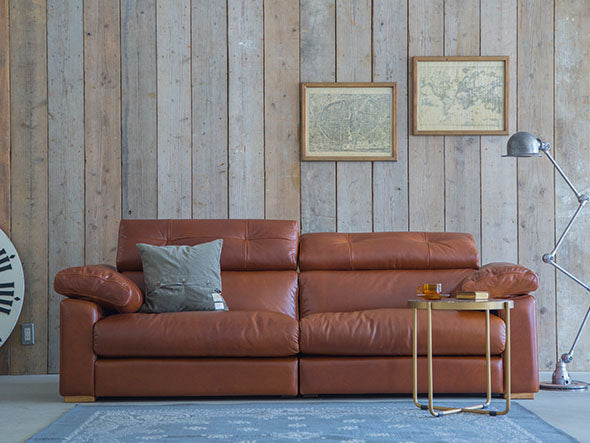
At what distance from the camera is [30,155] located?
4.48 m

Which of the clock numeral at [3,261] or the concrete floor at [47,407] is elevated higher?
the clock numeral at [3,261]

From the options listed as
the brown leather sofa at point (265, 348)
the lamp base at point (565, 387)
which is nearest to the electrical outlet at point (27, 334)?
the brown leather sofa at point (265, 348)

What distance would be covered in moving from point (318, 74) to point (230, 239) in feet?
3.88

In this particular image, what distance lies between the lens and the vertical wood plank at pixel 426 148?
454cm

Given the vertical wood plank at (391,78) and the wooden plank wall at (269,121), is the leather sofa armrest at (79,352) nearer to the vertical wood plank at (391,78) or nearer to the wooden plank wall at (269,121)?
the wooden plank wall at (269,121)

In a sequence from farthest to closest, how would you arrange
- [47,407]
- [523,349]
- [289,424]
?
[523,349] < [47,407] < [289,424]

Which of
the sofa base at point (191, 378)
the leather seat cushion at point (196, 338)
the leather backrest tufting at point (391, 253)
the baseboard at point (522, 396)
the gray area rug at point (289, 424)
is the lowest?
the baseboard at point (522, 396)

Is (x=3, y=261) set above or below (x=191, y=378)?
above

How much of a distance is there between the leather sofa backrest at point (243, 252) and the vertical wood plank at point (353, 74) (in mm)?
469

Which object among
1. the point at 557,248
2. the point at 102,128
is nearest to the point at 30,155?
the point at 102,128

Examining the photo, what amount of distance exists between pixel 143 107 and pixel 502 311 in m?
2.40

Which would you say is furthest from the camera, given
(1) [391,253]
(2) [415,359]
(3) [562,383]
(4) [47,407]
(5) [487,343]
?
(1) [391,253]

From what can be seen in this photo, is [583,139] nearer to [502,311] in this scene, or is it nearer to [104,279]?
[502,311]

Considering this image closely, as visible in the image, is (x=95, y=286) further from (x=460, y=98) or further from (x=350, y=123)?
(x=460, y=98)
